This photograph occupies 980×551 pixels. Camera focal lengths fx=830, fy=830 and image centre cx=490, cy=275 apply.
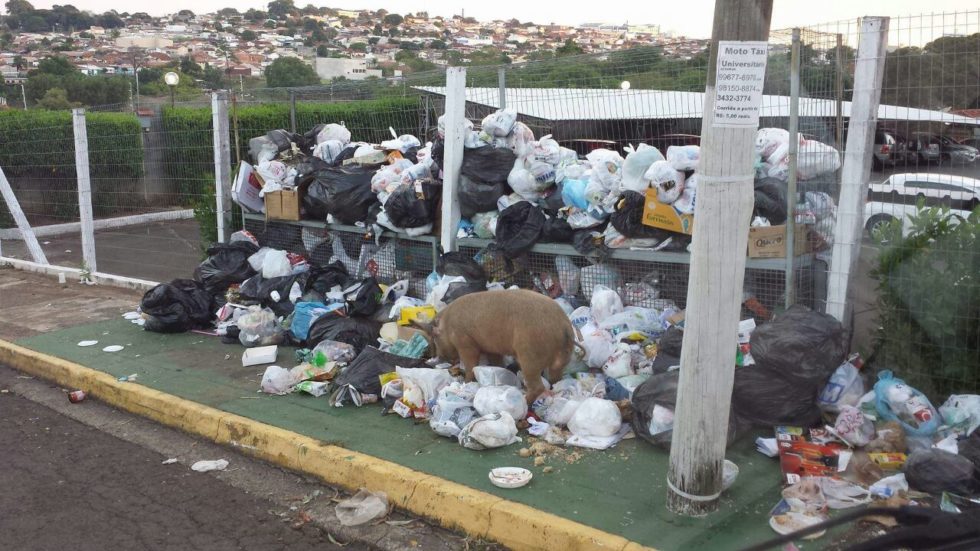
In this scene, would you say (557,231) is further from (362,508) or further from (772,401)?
(362,508)

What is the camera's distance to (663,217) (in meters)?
6.53

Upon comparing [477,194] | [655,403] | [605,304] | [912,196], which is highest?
[912,196]

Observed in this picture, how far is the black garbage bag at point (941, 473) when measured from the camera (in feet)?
14.2

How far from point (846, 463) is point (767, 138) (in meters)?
2.69

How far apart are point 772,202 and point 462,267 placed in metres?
2.86

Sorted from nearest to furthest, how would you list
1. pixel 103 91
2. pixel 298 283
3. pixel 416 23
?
1. pixel 298 283
2. pixel 103 91
3. pixel 416 23

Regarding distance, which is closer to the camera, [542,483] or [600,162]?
[542,483]

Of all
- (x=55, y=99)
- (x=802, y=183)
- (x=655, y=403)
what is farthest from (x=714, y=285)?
(x=55, y=99)

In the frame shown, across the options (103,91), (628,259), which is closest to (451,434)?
(628,259)

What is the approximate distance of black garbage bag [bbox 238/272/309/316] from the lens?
849cm

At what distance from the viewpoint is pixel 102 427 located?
6.46m

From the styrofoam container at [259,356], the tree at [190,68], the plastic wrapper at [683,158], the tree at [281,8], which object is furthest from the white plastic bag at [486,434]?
the tree at [281,8]

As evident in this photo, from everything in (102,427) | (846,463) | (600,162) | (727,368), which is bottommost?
(102,427)

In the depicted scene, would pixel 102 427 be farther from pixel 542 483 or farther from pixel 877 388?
pixel 877 388
